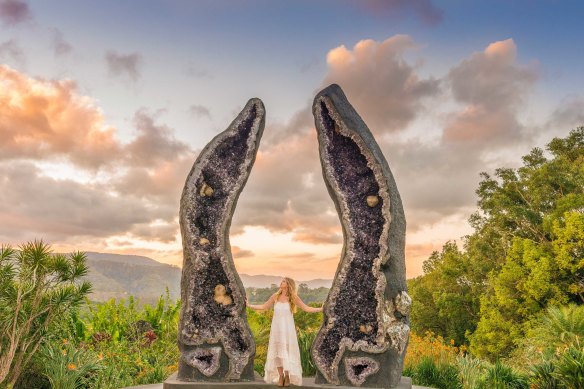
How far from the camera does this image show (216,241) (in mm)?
8008

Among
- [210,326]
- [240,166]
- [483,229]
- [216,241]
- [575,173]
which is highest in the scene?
[575,173]

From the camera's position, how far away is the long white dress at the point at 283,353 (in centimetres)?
767

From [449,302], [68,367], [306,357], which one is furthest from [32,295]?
[449,302]

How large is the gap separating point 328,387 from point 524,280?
17.3m

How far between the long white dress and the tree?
3.76 meters

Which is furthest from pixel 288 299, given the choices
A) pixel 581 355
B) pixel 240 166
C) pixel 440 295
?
pixel 440 295

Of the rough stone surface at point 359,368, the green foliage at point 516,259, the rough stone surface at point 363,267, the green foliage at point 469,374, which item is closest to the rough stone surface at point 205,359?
the rough stone surface at point 363,267

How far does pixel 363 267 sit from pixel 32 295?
17.0 ft

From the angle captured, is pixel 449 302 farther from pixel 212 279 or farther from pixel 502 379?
pixel 212 279

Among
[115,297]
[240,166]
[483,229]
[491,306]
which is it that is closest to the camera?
[240,166]

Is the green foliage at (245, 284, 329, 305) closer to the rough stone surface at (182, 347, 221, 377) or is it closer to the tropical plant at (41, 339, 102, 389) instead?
the rough stone surface at (182, 347, 221, 377)

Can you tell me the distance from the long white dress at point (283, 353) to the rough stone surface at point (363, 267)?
0.26m

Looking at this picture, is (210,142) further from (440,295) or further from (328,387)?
(440,295)

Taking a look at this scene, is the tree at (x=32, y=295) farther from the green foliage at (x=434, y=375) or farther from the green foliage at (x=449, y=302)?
the green foliage at (x=449, y=302)
